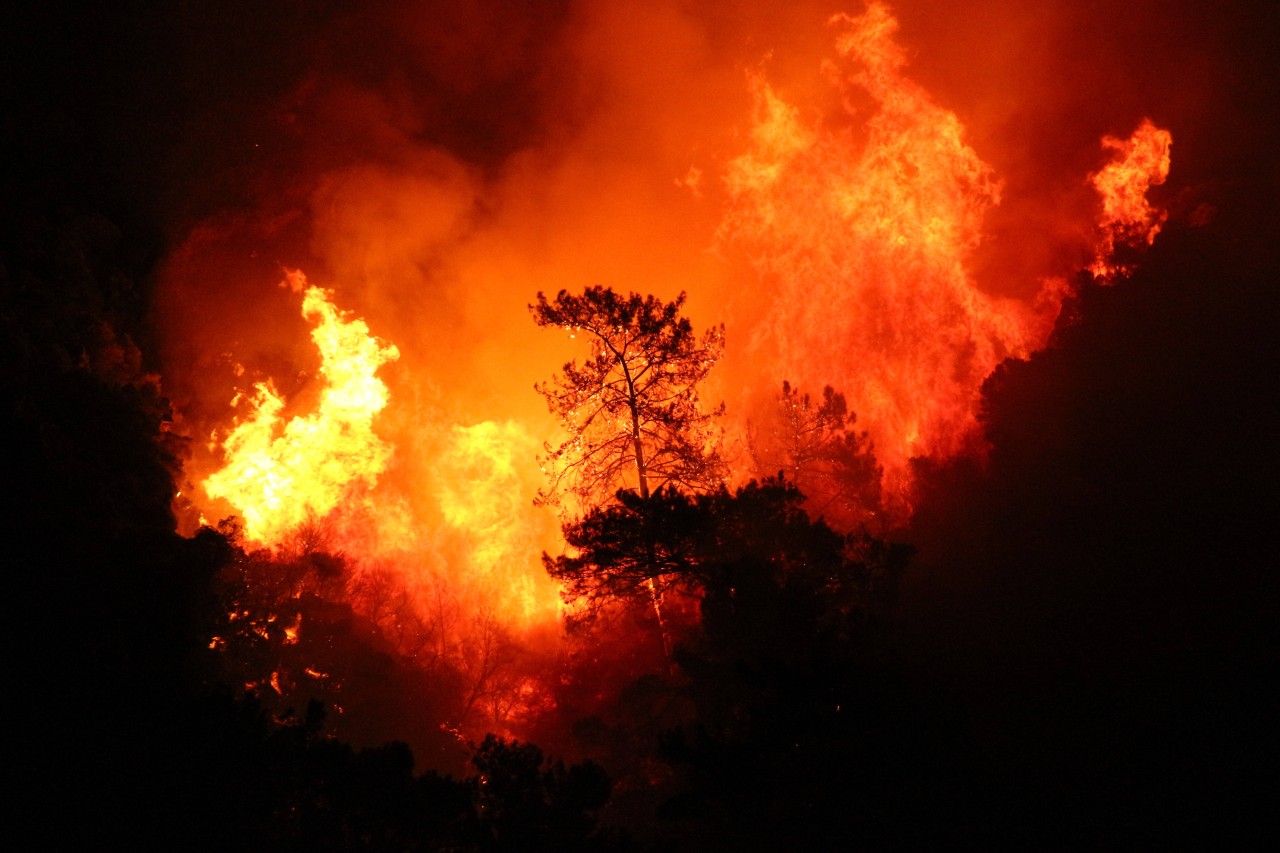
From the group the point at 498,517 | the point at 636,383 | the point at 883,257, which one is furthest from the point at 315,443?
the point at 883,257

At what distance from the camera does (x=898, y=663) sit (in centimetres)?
1045

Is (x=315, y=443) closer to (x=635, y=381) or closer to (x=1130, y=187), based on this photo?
(x=635, y=381)

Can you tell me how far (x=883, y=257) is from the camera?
23500 millimetres

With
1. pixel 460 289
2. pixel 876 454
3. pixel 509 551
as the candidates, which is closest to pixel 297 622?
pixel 509 551

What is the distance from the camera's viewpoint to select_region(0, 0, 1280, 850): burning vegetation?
9078mm

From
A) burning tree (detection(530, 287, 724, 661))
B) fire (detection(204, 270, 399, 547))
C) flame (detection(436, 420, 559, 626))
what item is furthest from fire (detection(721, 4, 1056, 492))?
fire (detection(204, 270, 399, 547))

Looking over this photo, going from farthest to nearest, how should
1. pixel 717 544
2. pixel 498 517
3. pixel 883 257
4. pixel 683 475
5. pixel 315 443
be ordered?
pixel 498 517
pixel 883 257
pixel 315 443
pixel 683 475
pixel 717 544

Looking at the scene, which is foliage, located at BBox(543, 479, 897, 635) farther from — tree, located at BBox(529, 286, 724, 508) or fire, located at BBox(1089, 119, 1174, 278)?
fire, located at BBox(1089, 119, 1174, 278)

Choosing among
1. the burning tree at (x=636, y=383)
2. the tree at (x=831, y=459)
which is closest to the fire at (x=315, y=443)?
the burning tree at (x=636, y=383)

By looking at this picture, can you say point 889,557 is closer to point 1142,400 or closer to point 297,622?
point 1142,400

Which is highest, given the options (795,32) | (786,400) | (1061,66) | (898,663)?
(795,32)

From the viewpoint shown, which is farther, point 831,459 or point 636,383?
point 831,459

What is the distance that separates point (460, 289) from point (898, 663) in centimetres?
2134

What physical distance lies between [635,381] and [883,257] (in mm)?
10263
